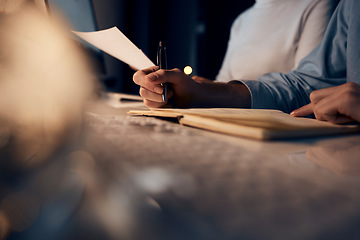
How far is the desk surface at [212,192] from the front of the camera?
0.11 m

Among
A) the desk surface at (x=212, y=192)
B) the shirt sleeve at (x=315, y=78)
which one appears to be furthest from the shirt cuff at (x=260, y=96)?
the desk surface at (x=212, y=192)

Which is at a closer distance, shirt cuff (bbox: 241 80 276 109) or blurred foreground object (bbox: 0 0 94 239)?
blurred foreground object (bbox: 0 0 94 239)

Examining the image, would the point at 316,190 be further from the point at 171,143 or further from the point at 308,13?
the point at 308,13

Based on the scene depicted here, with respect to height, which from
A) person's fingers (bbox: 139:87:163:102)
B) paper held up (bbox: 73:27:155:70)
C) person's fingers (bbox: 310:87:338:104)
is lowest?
person's fingers (bbox: 139:87:163:102)

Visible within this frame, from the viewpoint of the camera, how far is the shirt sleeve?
669mm

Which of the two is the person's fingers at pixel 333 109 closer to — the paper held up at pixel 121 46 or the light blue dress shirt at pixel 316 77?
the light blue dress shirt at pixel 316 77

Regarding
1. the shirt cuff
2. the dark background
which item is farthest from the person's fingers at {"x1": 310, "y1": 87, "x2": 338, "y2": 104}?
the dark background

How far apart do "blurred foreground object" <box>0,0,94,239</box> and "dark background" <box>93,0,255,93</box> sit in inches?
42.9

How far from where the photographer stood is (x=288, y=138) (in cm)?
29

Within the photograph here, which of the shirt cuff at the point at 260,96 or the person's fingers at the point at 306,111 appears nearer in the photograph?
the person's fingers at the point at 306,111

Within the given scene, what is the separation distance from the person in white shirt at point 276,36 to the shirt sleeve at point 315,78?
0.84 feet

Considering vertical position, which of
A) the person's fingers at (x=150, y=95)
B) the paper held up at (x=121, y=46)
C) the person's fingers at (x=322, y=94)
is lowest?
the person's fingers at (x=150, y=95)

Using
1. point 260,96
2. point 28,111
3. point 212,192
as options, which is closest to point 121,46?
point 28,111

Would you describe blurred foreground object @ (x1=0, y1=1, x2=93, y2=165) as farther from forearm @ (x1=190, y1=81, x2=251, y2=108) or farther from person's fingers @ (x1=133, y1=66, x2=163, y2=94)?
forearm @ (x1=190, y1=81, x2=251, y2=108)
